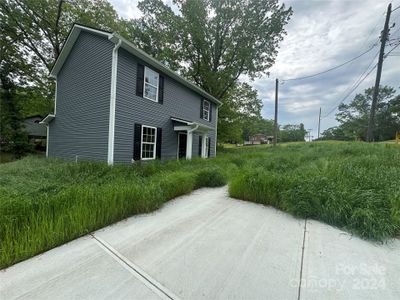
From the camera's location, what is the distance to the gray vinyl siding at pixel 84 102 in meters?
8.05

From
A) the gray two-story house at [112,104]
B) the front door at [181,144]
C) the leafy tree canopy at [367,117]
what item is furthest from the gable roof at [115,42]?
the leafy tree canopy at [367,117]

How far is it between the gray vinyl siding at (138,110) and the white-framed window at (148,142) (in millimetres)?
290

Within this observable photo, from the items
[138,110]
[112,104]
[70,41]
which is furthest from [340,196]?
[70,41]

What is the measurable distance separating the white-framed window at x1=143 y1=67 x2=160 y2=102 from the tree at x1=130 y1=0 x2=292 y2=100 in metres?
9.76

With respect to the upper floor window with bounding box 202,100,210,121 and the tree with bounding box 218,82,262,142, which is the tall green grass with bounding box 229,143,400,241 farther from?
the tree with bounding box 218,82,262,142

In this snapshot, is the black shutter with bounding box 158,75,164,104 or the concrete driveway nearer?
the concrete driveway

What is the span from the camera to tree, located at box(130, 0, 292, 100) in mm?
17172

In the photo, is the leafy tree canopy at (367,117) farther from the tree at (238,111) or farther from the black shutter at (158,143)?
the black shutter at (158,143)

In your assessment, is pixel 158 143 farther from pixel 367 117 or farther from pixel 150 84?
pixel 367 117

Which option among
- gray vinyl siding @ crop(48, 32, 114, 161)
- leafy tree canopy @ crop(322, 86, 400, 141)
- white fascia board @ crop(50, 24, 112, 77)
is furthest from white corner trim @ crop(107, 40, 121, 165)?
leafy tree canopy @ crop(322, 86, 400, 141)

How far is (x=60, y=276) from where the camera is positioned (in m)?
1.98

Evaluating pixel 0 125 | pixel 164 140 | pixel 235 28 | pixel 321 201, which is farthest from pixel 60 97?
pixel 235 28

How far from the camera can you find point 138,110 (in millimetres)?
8711

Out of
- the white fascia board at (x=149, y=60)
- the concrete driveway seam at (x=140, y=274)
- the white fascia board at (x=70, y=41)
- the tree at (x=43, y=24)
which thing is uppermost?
the tree at (x=43, y=24)
